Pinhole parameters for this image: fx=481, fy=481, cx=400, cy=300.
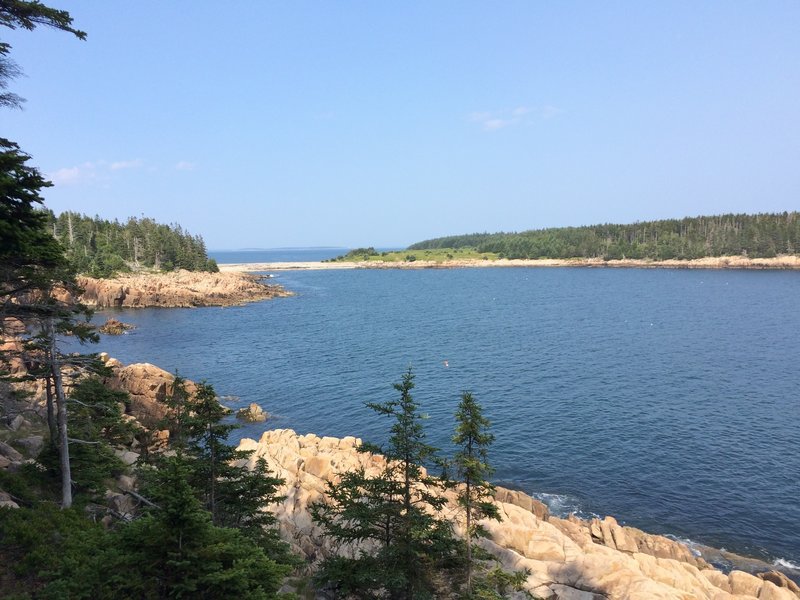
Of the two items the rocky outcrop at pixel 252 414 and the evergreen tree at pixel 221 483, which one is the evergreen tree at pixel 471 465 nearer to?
the evergreen tree at pixel 221 483

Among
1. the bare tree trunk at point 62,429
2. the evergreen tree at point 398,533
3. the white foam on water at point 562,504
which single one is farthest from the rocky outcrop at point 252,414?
the evergreen tree at point 398,533

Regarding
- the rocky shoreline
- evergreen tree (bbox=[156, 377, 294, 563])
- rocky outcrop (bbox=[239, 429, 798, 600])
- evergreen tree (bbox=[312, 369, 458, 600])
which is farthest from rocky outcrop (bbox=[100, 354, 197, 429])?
evergreen tree (bbox=[312, 369, 458, 600])

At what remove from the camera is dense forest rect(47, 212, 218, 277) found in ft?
497

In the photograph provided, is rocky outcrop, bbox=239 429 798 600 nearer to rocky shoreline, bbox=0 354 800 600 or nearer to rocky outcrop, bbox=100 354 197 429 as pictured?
rocky shoreline, bbox=0 354 800 600

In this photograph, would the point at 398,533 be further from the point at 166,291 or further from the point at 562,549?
the point at 166,291

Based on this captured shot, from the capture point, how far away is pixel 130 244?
165000 millimetres

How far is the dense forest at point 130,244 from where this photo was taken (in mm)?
151500

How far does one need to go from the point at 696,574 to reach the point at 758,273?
682ft

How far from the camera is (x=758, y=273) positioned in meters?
188

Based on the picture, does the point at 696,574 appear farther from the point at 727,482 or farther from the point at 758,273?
the point at 758,273

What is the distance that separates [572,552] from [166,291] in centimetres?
12471

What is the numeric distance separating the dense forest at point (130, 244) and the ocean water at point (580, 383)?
50837mm

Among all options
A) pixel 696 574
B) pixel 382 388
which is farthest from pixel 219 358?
pixel 696 574

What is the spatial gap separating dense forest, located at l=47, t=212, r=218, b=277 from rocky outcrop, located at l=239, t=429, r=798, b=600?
139649mm
